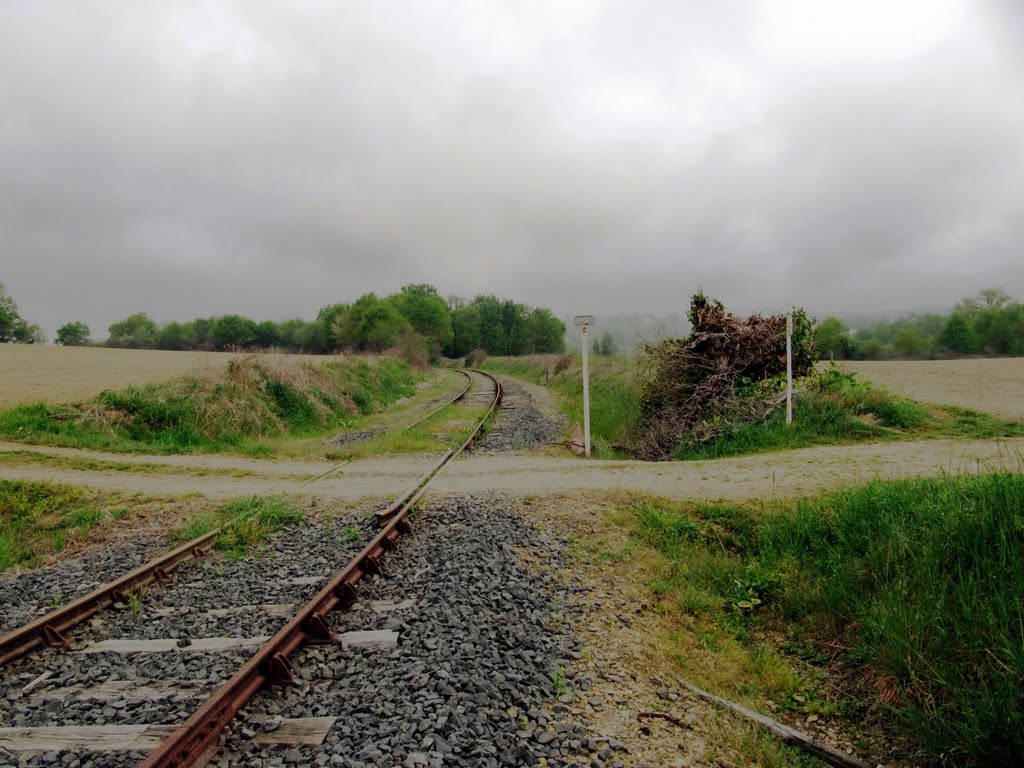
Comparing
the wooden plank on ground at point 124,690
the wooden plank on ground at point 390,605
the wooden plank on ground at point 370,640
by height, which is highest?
the wooden plank on ground at point 390,605

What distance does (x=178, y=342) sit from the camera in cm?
10300

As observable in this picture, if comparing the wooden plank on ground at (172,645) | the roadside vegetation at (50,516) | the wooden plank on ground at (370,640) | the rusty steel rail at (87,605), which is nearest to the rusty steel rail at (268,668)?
the wooden plank on ground at (370,640)

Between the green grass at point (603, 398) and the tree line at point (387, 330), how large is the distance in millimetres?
21975

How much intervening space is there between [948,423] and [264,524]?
13.0 m

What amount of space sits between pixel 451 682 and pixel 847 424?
1111cm

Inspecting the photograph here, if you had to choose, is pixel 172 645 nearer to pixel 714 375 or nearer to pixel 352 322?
pixel 714 375

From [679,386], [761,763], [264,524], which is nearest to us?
[761,763]

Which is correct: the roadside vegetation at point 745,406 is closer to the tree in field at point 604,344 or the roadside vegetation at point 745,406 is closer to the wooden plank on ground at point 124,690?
the wooden plank on ground at point 124,690

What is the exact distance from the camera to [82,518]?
27.0ft

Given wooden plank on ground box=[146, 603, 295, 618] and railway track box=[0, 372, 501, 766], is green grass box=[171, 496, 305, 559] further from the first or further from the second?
wooden plank on ground box=[146, 603, 295, 618]

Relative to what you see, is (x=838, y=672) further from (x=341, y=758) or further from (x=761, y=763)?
(x=341, y=758)

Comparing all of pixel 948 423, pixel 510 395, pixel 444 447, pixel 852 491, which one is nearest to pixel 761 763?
pixel 852 491

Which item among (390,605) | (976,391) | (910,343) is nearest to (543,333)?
(910,343)

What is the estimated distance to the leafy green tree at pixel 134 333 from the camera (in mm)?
101988
